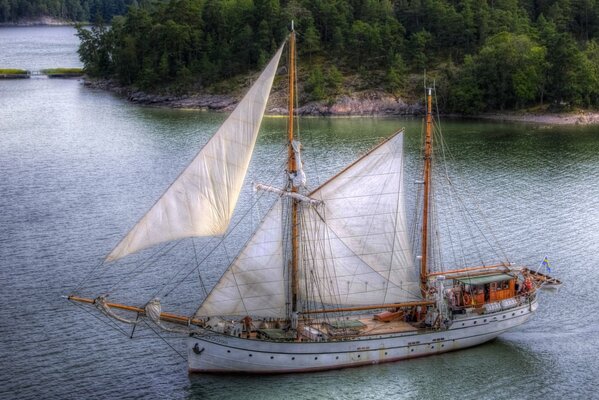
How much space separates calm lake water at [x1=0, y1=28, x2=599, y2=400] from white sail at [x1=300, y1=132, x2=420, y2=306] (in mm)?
4355

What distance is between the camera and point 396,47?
452ft

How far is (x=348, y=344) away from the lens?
146 ft

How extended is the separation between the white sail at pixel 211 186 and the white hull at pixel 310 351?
19.7ft

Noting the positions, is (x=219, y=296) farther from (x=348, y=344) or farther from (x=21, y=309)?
(x=21, y=309)

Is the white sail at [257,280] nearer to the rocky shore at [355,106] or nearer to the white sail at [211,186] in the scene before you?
the white sail at [211,186]

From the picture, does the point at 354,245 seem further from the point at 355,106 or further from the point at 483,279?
the point at 355,106

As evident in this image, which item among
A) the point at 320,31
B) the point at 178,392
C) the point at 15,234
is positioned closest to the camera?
the point at 178,392

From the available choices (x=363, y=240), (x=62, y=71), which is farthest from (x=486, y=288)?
(x=62, y=71)

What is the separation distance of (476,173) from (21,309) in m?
49.3

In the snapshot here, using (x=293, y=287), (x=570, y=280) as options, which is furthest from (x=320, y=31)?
(x=293, y=287)

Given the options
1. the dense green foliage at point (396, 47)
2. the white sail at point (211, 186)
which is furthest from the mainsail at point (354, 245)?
the dense green foliage at point (396, 47)

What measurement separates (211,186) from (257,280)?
6.41m

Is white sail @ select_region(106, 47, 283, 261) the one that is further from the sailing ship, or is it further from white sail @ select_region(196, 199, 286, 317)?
white sail @ select_region(196, 199, 286, 317)

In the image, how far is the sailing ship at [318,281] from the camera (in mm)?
41656
